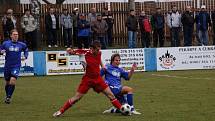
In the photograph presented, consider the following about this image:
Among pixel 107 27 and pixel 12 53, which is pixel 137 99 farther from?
pixel 107 27

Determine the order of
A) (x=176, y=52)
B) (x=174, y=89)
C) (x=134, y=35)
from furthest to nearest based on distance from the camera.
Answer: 1. (x=134, y=35)
2. (x=176, y=52)
3. (x=174, y=89)

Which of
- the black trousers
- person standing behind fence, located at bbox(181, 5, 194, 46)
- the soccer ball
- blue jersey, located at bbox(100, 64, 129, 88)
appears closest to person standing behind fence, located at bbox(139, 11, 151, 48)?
person standing behind fence, located at bbox(181, 5, 194, 46)

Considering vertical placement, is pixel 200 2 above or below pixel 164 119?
above

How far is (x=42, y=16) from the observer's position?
33.5 metres

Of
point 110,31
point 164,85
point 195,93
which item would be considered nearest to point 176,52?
point 110,31

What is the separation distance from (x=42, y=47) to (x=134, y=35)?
4.87m

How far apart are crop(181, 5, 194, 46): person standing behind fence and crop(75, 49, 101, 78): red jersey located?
638 inches

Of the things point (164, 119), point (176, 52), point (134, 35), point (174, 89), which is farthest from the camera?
point (134, 35)

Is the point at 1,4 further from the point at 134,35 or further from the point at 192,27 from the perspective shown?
the point at 192,27

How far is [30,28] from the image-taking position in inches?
1137

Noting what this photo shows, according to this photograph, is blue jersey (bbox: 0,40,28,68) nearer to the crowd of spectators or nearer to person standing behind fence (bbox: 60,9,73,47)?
the crowd of spectators

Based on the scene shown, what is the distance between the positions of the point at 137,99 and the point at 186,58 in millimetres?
11277

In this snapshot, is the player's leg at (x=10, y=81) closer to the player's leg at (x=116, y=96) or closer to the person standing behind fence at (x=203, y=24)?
the player's leg at (x=116, y=96)

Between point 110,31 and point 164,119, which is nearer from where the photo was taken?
point 164,119
